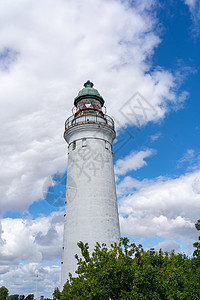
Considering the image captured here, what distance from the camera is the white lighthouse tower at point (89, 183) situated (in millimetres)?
21172

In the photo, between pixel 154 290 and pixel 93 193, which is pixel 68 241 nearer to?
pixel 93 193

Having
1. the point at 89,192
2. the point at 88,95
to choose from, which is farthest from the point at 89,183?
the point at 88,95

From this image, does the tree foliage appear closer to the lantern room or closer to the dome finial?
the lantern room

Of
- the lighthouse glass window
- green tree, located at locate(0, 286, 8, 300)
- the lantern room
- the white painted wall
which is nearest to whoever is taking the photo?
the white painted wall

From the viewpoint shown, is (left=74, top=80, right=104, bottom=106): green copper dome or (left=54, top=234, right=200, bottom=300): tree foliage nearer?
(left=54, top=234, right=200, bottom=300): tree foliage

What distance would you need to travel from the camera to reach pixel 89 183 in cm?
2303

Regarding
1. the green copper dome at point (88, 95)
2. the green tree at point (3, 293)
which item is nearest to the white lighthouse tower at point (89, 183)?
the green copper dome at point (88, 95)

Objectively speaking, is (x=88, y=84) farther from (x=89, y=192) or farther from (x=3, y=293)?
(x=3, y=293)

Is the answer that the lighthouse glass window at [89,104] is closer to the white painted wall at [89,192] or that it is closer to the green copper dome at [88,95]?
Answer: the green copper dome at [88,95]

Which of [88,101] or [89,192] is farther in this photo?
[88,101]

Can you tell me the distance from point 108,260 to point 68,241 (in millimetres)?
10700

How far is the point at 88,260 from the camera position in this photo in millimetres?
12523

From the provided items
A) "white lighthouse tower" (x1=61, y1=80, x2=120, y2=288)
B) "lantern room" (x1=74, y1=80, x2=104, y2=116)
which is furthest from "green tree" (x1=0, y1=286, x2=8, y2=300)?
"lantern room" (x1=74, y1=80, x2=104, y2=116)

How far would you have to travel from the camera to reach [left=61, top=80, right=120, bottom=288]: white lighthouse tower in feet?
69.5
